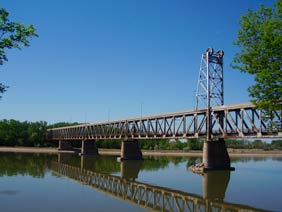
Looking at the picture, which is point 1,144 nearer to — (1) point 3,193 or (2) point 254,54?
(1) point 3,193

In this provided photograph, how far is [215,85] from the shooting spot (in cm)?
5975

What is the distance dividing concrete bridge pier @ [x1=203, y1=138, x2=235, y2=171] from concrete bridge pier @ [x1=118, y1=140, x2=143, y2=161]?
29.9 metres

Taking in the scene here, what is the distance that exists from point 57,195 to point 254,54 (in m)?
19.0

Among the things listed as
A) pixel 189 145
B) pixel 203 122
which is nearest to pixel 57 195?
pixel 203 122

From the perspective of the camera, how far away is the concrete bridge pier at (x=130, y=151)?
8150 cm

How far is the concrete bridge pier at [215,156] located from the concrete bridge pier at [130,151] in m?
29.9

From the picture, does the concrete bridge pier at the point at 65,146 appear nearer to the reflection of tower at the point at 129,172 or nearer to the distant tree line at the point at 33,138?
the distant tree line at the point at 33,138

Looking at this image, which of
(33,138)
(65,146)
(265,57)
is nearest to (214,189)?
(265,57)

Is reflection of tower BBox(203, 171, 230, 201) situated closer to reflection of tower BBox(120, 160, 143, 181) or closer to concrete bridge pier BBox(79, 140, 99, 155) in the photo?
reflection of tower BBox(120, 160, 143, 181)

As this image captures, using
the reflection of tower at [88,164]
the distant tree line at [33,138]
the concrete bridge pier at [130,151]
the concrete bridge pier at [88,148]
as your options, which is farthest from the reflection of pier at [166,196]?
the distant tree line at [33,138]

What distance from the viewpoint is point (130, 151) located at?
3258 inches

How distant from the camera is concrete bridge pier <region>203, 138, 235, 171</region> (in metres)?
53.7

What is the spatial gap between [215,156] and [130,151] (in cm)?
3188

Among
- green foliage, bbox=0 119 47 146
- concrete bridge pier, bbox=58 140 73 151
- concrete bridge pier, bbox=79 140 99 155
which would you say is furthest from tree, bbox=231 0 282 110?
green foliage, bbox=0 119 47 146
